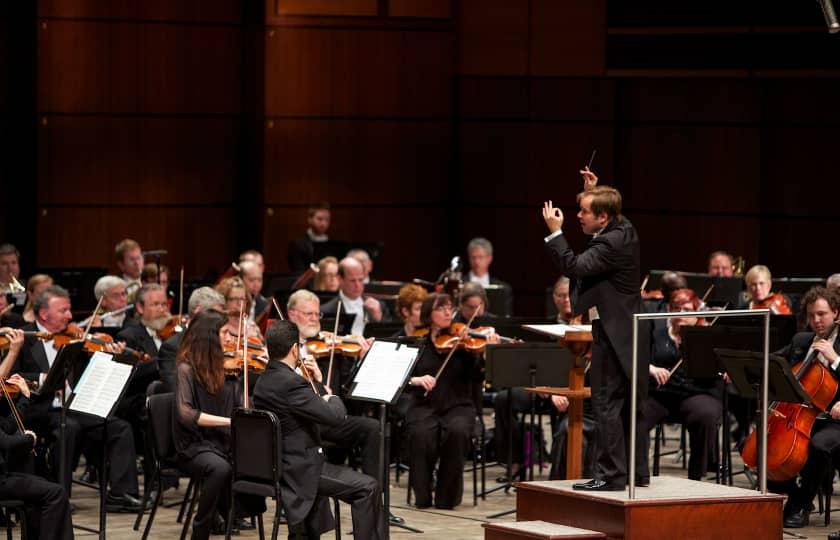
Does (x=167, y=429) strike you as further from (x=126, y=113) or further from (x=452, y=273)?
(x=126, y=113)

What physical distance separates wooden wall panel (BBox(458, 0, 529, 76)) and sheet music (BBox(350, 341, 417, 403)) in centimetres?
654

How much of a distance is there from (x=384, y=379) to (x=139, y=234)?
644 centimetres

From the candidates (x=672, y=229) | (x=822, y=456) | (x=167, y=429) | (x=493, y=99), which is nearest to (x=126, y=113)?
(x=493, y=99)

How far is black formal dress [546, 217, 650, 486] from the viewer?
6098 mm

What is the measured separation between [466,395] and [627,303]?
2.51 meters

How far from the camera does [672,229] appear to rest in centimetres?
1312

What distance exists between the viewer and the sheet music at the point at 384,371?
716cm

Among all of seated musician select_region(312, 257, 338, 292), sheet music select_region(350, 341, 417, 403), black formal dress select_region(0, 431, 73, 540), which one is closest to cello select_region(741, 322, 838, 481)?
sheet music select_region(350, 341, 417, 403)

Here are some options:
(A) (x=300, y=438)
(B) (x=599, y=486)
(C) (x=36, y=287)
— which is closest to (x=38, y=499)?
(A) (x=300, y=438)

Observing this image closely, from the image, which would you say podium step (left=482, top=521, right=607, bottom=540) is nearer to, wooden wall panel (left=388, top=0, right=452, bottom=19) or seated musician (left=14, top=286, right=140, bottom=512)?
seated musician (left=14, top=286, right=140, bottom=512)

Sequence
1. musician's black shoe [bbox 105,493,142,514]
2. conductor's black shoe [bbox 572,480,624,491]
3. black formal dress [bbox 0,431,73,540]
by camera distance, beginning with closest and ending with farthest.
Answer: conductor's black shoe [bbox 572,480,624,491]
black formal dress [bbox 0,431,73,540]
musician's black shoe [bbox 105,493,142,514]

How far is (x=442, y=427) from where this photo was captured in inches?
333

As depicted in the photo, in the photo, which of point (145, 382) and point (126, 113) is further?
point (126, 113)

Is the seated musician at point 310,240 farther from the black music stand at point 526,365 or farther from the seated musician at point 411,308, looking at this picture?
the black music stand at point 526,365
